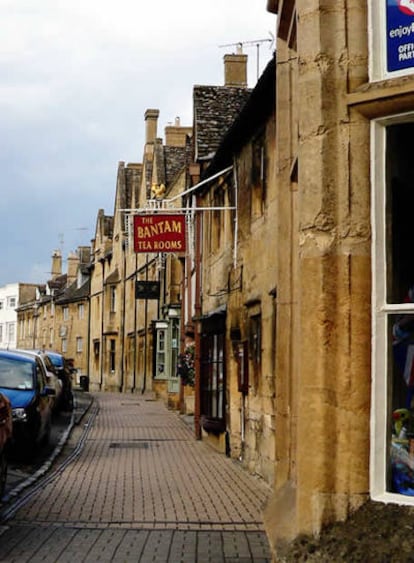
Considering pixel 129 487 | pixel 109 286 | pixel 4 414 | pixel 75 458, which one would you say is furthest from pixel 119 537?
pixel 109 286

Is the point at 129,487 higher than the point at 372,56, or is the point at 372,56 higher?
the point at 372,56

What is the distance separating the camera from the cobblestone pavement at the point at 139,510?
8023 millimetres

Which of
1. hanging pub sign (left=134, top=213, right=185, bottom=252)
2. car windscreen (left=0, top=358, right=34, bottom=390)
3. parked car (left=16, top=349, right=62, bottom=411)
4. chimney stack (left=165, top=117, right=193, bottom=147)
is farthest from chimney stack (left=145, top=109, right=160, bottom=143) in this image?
car windscreen (left=0, top=358, right=34, bottom=390)

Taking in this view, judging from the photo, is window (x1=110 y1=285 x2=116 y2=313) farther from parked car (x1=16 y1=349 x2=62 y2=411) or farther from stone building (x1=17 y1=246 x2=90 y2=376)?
parked car (x1=16 y1=349 x2=62 y2=411)

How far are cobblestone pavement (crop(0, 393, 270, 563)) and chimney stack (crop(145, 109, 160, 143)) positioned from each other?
32856mm

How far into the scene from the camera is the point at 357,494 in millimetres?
5043

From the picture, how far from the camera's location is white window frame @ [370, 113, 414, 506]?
5.02m

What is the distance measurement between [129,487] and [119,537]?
3.43m

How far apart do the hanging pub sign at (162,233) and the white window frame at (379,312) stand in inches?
528

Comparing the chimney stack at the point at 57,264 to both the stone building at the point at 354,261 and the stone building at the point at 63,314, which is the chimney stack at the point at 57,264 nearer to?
the stone building at the point at 63,314

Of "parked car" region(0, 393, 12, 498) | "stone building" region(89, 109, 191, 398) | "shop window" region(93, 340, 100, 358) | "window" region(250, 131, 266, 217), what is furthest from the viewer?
"shop window" region(93, 340, 100, 358)

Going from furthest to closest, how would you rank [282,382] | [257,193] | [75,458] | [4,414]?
[75,458], [257,193], [4,414], [282,382]

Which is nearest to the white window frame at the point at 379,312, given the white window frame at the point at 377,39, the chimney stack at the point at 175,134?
the white window frame at the point at 377,39

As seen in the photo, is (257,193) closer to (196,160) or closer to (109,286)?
(196,160)
